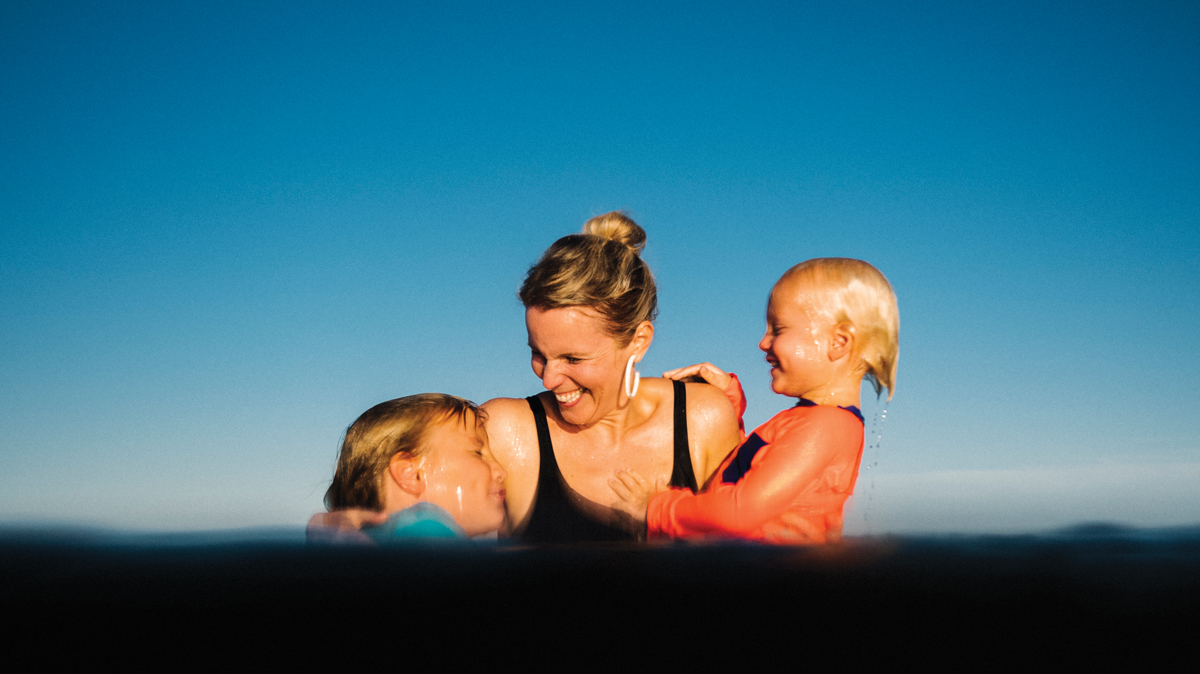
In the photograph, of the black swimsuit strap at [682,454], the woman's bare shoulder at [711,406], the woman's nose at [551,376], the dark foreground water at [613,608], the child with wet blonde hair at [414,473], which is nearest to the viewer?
the dark foreground water at [613,608]

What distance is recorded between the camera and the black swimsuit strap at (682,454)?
4.86 meters

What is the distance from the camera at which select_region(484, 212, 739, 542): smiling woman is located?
453 cm

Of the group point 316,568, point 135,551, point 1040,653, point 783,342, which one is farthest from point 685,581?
point 783,342

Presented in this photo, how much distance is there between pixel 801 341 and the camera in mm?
4000

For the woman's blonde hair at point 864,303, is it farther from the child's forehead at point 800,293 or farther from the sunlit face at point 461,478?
the sunlit face at point 461,478

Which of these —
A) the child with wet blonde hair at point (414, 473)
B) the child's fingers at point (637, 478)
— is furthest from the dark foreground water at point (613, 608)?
the child's fingers at point (637, 478)

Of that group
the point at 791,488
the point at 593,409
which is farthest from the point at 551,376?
the point at 791,488

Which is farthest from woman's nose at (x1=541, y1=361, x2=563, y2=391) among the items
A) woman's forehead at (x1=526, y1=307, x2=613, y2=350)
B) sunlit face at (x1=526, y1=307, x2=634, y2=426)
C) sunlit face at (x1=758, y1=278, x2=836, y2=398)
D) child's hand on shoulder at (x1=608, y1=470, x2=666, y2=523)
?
sunlit face at (x1=758, y1=278, x2=836, y2=398)

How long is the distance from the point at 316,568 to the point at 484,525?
2720 mm

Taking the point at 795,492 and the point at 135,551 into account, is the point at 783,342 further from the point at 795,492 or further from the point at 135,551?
the point at 135,551

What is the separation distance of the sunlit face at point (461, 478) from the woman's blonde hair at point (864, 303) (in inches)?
75.8

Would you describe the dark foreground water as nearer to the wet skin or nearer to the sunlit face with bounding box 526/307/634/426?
the sunlit face with bounding box 526/307/634/426

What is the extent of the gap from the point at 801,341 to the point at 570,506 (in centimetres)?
179

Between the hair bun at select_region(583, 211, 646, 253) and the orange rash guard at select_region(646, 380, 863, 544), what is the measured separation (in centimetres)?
168
